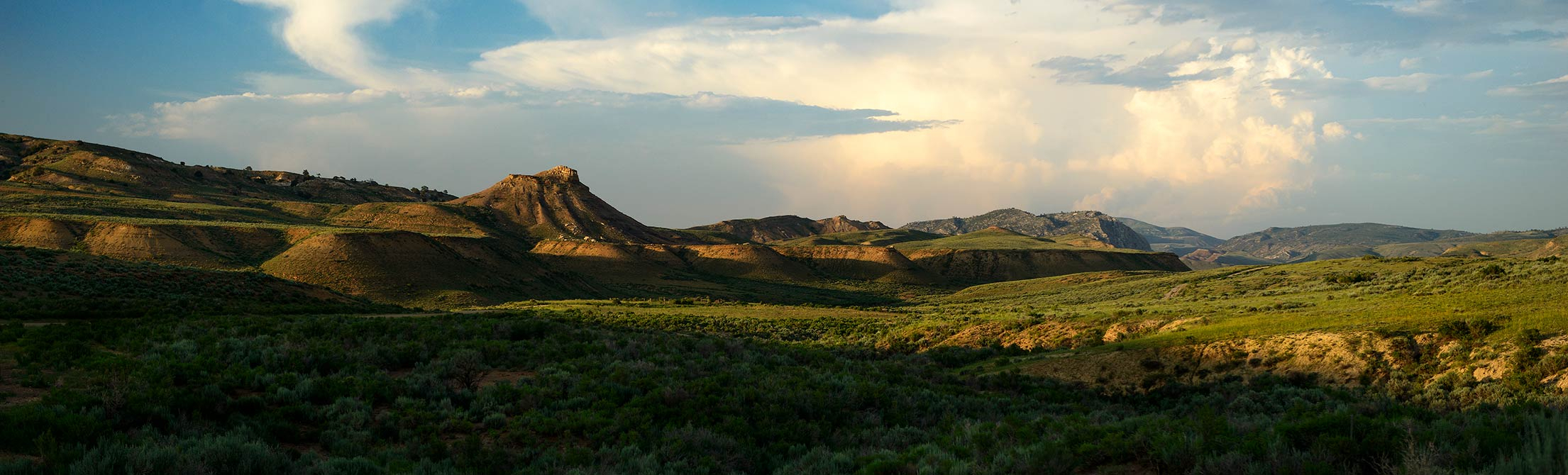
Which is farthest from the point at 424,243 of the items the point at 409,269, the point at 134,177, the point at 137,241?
the point at 134,177

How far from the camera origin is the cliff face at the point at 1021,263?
6014 inches

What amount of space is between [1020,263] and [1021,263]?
0.23 metres

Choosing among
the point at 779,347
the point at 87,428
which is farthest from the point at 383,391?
the point at 779,347

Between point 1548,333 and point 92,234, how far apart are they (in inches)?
3791

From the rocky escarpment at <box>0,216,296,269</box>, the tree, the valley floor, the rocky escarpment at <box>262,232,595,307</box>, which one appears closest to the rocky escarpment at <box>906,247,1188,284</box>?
the rocky escarpment at <box>262,232,595,307</box>

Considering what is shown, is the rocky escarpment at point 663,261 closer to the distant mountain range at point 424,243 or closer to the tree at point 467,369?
the distant mountain range at point 424,243

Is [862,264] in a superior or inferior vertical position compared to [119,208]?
inferior

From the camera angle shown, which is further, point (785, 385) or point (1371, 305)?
point (1371, 305)

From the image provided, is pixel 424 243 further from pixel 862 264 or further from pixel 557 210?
pixel 862 264

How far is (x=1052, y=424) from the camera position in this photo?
42.1 feet

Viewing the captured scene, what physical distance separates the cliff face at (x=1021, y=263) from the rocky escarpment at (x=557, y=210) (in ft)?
200

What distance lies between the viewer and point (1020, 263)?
520 ft

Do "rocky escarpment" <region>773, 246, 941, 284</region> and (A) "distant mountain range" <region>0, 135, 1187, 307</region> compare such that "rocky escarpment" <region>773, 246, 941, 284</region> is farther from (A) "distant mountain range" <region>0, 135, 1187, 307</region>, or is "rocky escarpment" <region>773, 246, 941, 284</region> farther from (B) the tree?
(B) the tree

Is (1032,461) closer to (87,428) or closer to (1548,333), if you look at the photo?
(87,428)
